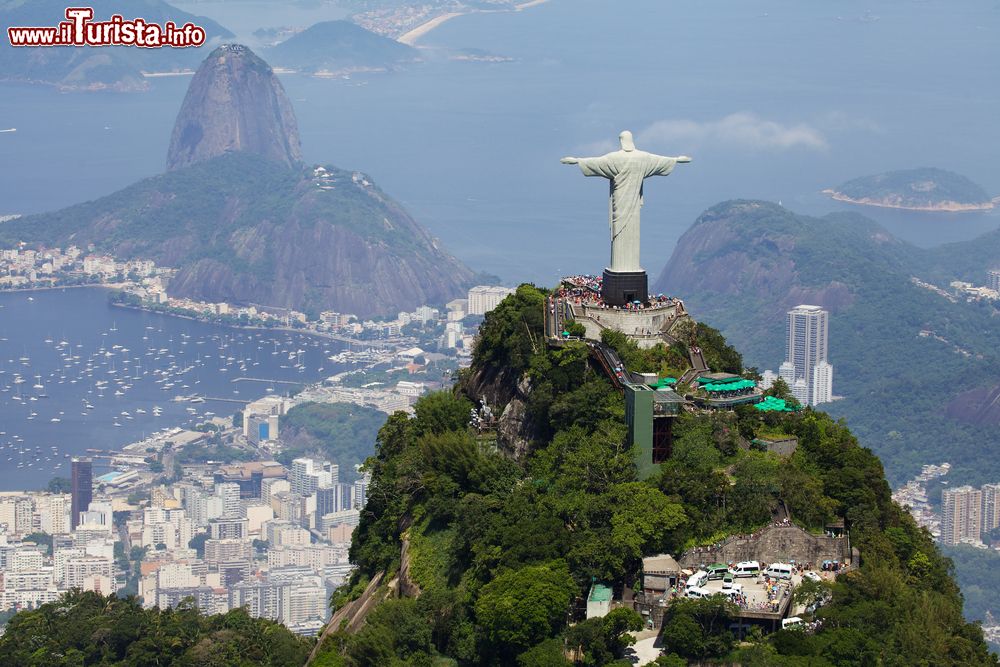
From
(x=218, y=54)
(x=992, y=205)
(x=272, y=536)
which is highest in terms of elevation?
(x=218, y=54)

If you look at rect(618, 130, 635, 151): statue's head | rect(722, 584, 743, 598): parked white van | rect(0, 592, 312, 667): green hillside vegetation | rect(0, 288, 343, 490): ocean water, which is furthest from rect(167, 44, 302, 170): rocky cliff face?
rect(722, 584, 743, 598): parked white van

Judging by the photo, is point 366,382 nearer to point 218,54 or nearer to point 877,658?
point 218,54

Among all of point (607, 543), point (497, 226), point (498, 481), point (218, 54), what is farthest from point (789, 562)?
point (218, 54)

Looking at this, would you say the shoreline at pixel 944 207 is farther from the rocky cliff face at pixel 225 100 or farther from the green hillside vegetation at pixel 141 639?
the green hillside vegetation at pixel 141 639

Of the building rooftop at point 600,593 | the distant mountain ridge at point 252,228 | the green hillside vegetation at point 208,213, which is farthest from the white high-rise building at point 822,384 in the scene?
the building rooftop at point 600,593

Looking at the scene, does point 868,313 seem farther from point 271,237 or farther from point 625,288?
point 625,288

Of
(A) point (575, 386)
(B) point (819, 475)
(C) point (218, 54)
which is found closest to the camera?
(B) point (819, 475)

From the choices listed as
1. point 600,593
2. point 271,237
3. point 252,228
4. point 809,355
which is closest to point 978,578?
point 809,355
